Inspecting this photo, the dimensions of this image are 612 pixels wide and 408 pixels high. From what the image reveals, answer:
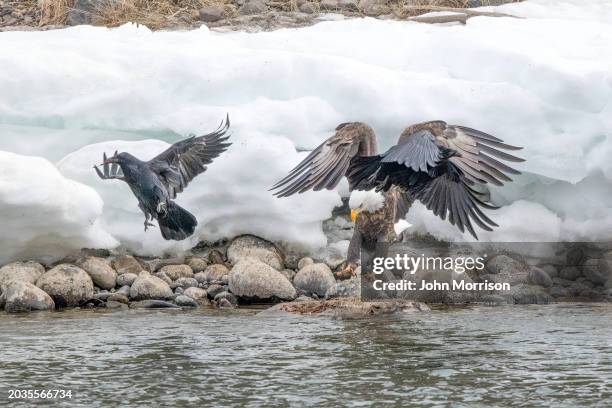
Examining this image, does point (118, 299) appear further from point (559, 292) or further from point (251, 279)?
point (559, 292)

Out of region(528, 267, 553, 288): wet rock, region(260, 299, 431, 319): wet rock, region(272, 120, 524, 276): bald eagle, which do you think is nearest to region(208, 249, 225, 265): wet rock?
region(260, 299, 431, 319): wet rock

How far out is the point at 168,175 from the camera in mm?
8617

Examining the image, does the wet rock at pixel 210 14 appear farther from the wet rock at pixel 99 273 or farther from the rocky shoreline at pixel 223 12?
the wet rock at pixel 99 273

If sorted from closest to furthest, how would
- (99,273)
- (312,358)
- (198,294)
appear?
(312,358), (198,294), (99,273)

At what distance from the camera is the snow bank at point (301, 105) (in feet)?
31.5

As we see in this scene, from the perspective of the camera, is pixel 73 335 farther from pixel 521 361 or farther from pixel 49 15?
pixel 49 15

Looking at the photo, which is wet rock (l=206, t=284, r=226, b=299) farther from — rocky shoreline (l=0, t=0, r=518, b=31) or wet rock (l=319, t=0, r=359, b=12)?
wet rock (l=319, t=0, r=359, b=12)

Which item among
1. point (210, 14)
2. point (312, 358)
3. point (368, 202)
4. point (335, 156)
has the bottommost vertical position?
point (312, 358)

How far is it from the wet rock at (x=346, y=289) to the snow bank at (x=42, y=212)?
5.83ft

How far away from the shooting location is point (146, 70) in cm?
1082

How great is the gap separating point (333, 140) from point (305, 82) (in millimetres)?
2616

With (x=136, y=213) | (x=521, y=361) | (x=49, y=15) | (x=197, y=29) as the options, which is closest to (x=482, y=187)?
(x=136, y=213)

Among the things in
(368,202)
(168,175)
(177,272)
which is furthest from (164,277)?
(368,202)

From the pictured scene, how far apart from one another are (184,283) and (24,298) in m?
1.22
